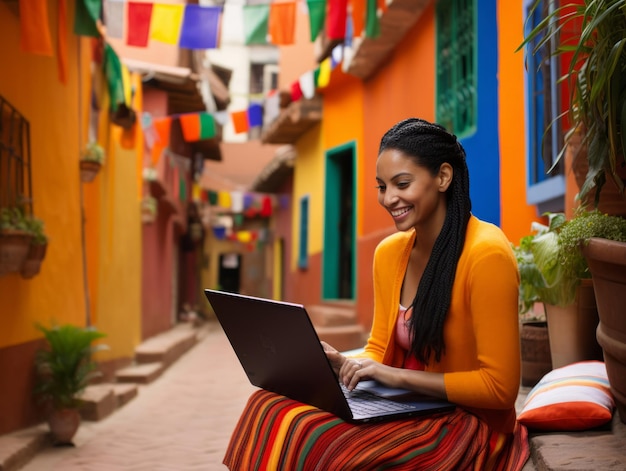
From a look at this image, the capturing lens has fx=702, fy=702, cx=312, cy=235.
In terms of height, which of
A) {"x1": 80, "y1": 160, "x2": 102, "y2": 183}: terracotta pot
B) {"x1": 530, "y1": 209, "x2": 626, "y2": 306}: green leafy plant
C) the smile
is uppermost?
{"x1": 80, "y1": 160, "x2": 102, "y2": 183}: terracotta pot

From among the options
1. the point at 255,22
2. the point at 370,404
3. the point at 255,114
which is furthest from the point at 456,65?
the point at 255,114

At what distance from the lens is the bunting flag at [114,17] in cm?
641

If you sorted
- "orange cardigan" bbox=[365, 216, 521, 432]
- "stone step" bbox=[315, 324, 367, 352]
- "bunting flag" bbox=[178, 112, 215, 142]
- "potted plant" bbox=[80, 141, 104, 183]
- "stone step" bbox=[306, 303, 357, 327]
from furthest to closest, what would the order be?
"bunting flag" bbox=[178, 112, 215, 142], "stone step" bbox=[306, 303, 357, 327], "stone step" bbox=[315, 324, 367, 352], "potted plant" bbox=[80, 141, 104, 183], "orange cardigan" bbox=[365, 216, 521, 432]

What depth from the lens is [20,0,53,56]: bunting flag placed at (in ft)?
14.9

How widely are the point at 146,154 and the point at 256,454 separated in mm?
9468

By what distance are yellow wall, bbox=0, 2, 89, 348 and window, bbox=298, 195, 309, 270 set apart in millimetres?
5448

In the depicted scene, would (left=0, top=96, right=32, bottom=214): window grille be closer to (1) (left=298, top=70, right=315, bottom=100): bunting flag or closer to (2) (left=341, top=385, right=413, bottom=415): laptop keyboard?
(2) (left=341, top=385, right=413, bottom=415): laptop keyboard

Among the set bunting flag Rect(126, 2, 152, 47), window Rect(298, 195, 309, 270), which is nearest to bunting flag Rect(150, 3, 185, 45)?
bunting flag Rect(126, 2, 152, 47)

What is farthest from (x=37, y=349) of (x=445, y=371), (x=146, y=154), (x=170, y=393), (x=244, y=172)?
(x=244, y=172)

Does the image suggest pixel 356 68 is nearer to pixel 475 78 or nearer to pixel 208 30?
pixel 208 30

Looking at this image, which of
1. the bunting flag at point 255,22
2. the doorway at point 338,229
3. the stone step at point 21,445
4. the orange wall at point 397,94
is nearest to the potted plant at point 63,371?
the stone step at point 21,445

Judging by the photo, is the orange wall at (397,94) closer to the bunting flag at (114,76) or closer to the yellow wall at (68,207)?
the bunting flag at (114,76)

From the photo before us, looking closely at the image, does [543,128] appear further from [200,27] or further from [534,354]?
[200,27]

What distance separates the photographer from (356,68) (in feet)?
27.5
